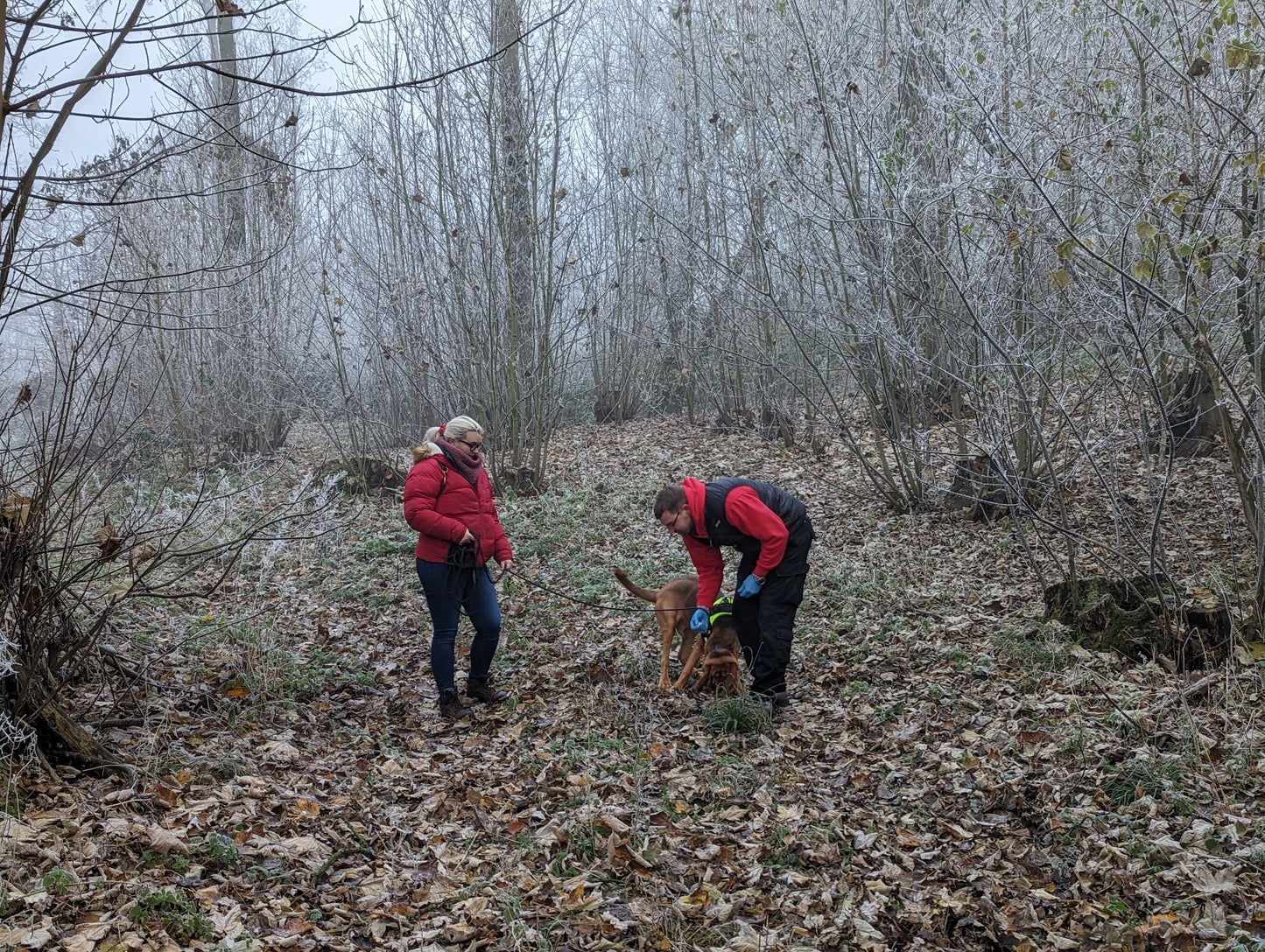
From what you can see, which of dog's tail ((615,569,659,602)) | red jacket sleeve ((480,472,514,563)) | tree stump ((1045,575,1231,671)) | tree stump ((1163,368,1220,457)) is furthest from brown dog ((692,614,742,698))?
tree stump ((1163,368,1220,457))

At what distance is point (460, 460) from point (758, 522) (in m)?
2.11

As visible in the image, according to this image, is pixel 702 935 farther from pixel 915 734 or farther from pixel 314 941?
pixel 915 734

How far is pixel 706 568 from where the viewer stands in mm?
6137

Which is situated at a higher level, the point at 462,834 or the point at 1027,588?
the point at 1027,588

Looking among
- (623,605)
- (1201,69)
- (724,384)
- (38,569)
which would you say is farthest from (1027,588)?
(724,384)

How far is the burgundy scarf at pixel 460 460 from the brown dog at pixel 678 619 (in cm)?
123

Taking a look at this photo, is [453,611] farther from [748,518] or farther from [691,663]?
Answer: [748,518]

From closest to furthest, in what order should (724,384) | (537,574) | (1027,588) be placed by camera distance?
1. (1027,588)
2. (537,574)
3. (724,384)

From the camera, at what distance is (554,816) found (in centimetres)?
458

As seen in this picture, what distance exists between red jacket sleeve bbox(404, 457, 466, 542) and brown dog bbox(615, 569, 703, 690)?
3.96 feet

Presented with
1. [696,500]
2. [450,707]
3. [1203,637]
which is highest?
[696,500]

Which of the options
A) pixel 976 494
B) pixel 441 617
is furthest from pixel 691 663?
pixel 976 494

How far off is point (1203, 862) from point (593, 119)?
574 inches

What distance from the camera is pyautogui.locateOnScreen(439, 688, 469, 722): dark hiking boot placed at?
611 centimetres
